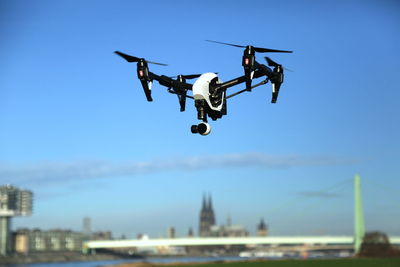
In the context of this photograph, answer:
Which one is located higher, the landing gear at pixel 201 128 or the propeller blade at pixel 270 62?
the propeller blade at pixel 270 62

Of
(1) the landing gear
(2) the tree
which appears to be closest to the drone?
(1) the landing gear

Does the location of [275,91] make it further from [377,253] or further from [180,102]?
[377,253]

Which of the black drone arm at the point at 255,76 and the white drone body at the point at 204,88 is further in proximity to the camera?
the white drone body at the point at 204,88

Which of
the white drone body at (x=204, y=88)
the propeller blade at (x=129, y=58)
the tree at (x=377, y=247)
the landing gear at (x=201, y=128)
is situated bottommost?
the tree at (x=377, y=247)

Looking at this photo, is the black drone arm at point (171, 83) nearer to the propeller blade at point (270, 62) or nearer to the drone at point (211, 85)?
the drone at point (211, 85)

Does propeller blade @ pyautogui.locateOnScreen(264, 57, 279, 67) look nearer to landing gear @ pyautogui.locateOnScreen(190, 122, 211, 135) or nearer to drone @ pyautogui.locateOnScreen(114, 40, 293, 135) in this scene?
drone @ pyautogui.locateOnScreen(114, 40, 293, 135)

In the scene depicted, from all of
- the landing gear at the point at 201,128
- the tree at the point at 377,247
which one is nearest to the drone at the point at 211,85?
the landing gear at the point at 201,128

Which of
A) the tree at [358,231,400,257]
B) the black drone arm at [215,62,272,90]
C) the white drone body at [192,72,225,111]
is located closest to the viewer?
the black drone arm at [215,62,272,90]

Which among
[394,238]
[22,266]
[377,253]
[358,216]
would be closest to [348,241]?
[394,238]
